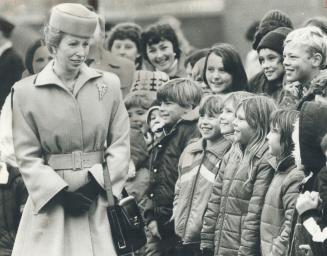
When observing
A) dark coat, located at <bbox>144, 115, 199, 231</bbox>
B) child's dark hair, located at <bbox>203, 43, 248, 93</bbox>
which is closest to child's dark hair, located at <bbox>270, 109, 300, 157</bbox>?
child's dark hair, located at <bbox>203, 43, 248, 93</bbox>

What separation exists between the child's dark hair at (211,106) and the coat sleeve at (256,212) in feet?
4.49

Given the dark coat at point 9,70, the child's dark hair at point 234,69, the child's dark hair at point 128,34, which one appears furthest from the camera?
the dark coat at point 9,70

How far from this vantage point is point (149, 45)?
14.6 metres

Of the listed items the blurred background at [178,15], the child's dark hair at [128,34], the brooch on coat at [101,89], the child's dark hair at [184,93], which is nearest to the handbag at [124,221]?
the brooch on coat at [101,89]

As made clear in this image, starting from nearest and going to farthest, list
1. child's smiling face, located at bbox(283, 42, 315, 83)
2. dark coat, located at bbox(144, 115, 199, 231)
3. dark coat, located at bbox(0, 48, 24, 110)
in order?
child's smiling face, located at bbox(283, 42, 315, 83) → dark coat, located at bbox(144, 115, 199, 231) → dark coat, located at bbox(0, 48, 24, 110)

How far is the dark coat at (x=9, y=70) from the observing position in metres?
15.6

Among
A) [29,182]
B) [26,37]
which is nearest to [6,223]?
[29,182]

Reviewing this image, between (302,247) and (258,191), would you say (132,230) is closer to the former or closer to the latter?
(258,191)

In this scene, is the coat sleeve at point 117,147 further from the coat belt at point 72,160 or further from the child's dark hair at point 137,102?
the child's dark hair at point 137,102

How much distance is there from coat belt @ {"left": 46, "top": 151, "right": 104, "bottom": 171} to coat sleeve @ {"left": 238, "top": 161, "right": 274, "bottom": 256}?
110 cm

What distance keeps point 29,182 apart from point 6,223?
3.19 meters

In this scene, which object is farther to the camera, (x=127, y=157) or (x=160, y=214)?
(x=160, y=214)

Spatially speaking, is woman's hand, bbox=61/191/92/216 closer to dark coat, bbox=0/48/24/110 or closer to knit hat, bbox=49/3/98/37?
knit hat, bbox=49/3/98/37

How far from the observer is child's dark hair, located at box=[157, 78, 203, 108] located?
11992 millimetres
